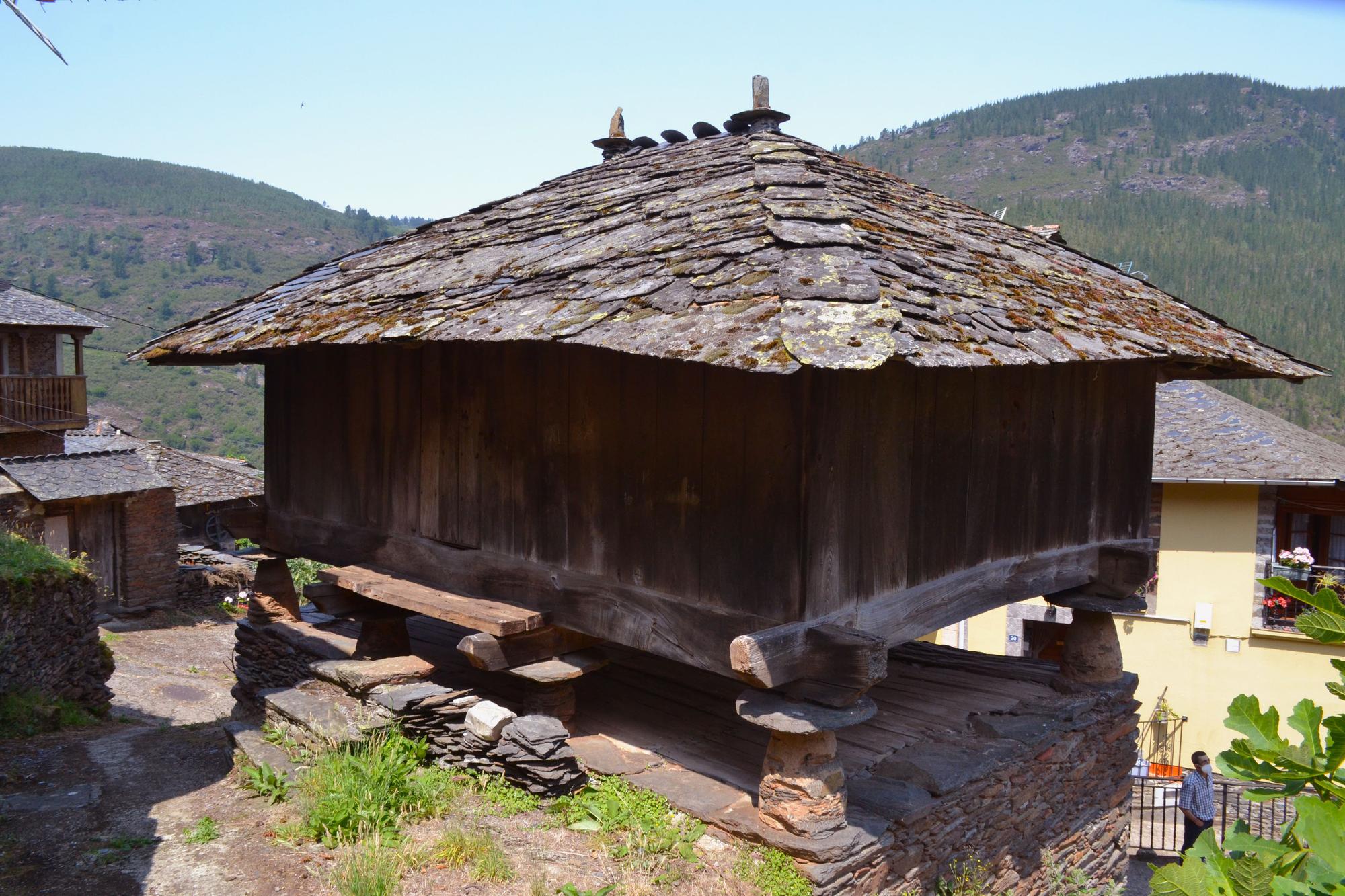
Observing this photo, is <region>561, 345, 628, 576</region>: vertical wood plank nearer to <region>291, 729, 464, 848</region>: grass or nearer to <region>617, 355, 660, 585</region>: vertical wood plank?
<region>617, 355, 660, 585</region>: vertical wood plank

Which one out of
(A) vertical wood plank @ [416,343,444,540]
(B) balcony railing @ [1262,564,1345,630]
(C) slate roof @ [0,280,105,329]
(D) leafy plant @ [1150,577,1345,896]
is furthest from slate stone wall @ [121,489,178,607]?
(D) leafy plant @ [1150,577,1345,896]

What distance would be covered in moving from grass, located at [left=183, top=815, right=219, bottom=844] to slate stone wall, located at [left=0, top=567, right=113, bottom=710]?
14.6 ft

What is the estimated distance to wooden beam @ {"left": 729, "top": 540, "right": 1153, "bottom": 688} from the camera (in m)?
4.05

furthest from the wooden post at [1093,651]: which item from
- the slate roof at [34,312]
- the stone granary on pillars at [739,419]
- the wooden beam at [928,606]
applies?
the slate roof at [34,312]

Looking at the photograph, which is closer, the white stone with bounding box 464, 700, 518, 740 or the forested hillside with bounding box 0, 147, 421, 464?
the white stone with bounding box 464, 700, 518, 740

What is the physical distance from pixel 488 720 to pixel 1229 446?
11.7m

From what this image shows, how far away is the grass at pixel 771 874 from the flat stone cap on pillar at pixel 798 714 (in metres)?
0.56

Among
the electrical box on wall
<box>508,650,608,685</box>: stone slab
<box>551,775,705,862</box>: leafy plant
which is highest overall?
<box>508,650,608,685</box>: stone slab

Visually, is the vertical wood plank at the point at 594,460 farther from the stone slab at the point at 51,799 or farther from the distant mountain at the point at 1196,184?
the distant mountain at the point at 1196,184

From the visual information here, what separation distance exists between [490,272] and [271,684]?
4.34m

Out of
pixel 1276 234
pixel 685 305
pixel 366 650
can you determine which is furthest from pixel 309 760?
pixel 1276 234

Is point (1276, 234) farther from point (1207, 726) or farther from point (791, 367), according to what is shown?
point (791, 367)

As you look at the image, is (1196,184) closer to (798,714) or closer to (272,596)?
(272,596)

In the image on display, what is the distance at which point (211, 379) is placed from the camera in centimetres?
4331
